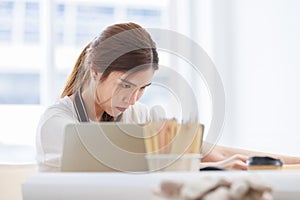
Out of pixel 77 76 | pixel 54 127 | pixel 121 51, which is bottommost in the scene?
pixel 54 127

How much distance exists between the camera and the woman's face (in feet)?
5.02

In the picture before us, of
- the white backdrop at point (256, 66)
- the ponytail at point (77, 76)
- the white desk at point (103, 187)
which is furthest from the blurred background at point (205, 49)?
the white desk at point (103, 187)

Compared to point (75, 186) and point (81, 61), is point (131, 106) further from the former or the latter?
point (75, 186)

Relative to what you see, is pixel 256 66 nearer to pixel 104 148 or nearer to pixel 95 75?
pixel 95 75

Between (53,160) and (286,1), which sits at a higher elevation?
(286,1)

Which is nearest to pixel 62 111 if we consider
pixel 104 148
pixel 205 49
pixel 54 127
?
pixel 54 127

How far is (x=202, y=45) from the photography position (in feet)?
8.86

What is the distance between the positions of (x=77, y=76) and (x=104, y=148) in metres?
0.84

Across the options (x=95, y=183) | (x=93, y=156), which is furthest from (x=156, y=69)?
(x=95, y=183)

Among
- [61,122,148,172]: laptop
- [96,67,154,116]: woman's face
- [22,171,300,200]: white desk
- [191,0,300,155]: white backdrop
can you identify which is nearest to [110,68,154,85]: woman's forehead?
[96,67,154,116]: woman's face

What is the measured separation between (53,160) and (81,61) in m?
0.57

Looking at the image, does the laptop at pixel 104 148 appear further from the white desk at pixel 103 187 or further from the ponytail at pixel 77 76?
the ponytail at pixel 77 76

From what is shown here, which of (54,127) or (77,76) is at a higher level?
(77,76)

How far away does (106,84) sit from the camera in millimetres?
1600
